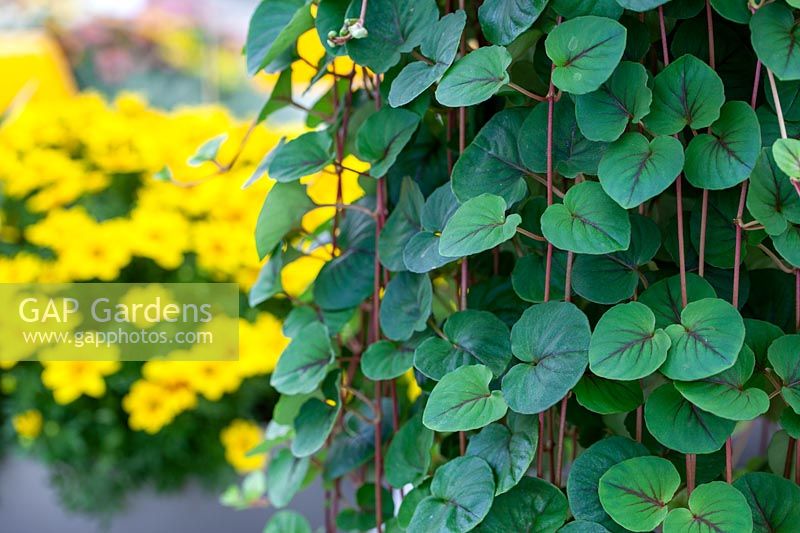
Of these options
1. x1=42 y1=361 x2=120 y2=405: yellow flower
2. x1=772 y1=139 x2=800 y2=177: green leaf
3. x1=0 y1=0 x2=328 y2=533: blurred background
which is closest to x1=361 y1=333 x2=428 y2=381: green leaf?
x1=772 y1=139 x2=800 y2=177: green leaf

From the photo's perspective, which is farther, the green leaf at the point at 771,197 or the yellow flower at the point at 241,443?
the yellow flower at the point at 241,443

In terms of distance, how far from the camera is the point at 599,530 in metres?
0.35

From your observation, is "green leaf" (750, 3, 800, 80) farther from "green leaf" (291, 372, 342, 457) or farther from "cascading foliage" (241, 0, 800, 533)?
"green leaf" (291, 372, 342, 457)

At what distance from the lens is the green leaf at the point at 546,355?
0.34m

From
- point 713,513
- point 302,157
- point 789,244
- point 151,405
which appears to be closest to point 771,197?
point 789,244

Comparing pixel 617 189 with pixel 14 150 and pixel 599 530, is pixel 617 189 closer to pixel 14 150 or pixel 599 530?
pixel 599 530

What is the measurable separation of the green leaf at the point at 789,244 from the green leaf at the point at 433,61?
Answer: 16cm

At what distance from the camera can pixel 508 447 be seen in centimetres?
38

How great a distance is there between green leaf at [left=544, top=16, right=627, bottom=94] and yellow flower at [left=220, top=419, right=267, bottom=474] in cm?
97

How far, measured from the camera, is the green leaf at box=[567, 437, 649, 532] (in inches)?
14.1

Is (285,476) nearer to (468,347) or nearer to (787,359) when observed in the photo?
(468,347)

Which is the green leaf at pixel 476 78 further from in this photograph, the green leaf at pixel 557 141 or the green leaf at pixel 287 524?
the green leaf at pixel 287 524

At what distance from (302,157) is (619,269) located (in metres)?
0.18

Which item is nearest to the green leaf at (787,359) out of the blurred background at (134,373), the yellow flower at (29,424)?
the blurred background at (134,373)
